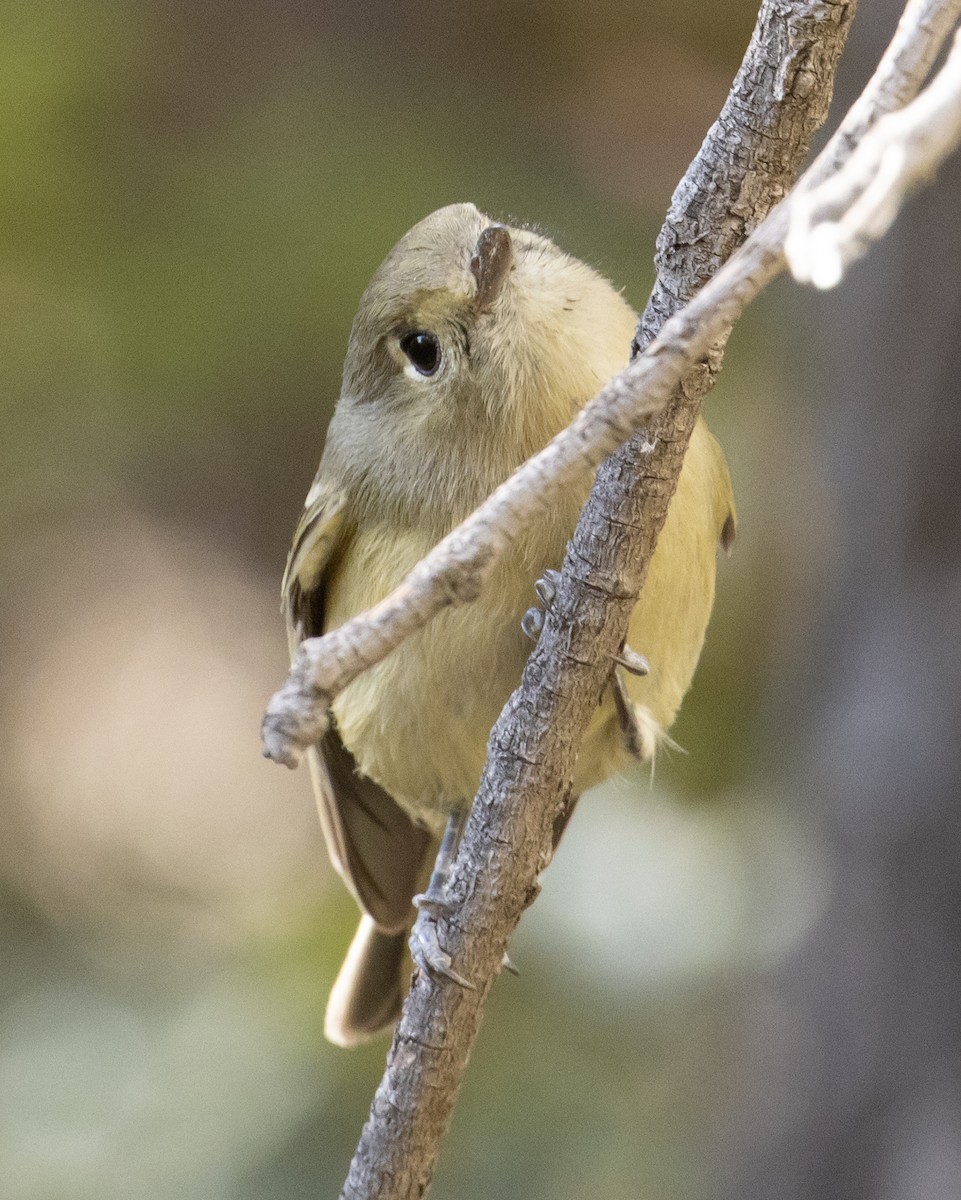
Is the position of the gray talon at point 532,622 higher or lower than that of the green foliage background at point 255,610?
lower

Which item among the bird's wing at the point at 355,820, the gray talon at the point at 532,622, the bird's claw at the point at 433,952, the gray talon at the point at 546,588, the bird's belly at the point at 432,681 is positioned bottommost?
the bird's claw at the point at 433,952

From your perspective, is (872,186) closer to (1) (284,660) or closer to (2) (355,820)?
(2) (355,820)

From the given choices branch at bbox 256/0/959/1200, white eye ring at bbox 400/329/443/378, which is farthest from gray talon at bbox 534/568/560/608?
white eye ring at bbox 400/329/443/378

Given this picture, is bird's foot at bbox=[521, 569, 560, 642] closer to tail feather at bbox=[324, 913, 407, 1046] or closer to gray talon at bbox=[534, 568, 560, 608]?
gray talon at bbox=[534, 568, 560, 608]

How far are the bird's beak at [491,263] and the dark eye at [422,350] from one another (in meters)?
0.09

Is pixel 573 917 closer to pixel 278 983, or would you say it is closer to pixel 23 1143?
pixel 278 983

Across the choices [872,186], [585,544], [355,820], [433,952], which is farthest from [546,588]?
[355,820]

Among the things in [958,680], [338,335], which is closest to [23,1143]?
[338,335]

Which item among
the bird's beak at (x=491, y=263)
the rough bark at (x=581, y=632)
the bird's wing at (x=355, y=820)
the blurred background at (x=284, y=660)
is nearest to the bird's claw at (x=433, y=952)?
the rough bark at (x=581, y=632)

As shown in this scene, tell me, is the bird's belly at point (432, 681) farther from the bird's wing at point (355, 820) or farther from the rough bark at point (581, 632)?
the rough bark at point (581, 632)

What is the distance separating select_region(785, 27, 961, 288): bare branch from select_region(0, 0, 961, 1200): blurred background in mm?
1850

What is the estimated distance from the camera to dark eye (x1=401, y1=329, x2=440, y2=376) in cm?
159

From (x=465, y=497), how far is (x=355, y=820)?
0.89m

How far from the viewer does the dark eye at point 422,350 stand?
5.23 ft
